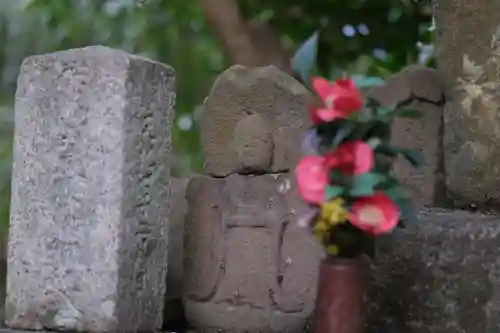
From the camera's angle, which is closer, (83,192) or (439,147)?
(83,192)

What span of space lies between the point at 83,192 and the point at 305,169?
0.35 metres

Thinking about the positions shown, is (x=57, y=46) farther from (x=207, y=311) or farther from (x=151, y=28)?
(x=207, y=311)

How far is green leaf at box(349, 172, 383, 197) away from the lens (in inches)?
42.4

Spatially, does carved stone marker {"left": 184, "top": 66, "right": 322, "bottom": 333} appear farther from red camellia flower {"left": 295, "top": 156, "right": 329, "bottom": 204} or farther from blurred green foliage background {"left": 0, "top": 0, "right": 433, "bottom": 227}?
blurred green foliage background {"left": 0, "top": 0, "right": 433, "bottom": 227}

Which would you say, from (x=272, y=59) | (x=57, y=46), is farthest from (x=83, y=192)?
(x=57, y=46)

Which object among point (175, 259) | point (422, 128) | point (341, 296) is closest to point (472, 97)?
point (422, 128)

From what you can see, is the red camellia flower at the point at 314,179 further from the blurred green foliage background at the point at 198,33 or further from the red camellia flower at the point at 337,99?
→ the blurred green foliage background at the point at 198,33

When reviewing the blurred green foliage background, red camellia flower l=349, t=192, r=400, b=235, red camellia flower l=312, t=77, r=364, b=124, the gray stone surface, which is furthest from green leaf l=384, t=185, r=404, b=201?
the blurred green foliage background

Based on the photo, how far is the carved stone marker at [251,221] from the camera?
137 cm

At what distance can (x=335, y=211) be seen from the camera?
1088mm

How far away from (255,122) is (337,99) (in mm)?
302

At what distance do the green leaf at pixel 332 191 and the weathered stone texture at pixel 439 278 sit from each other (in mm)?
195

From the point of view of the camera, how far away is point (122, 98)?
125 centimetres

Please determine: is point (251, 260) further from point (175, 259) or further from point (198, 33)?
point (198, 33)
